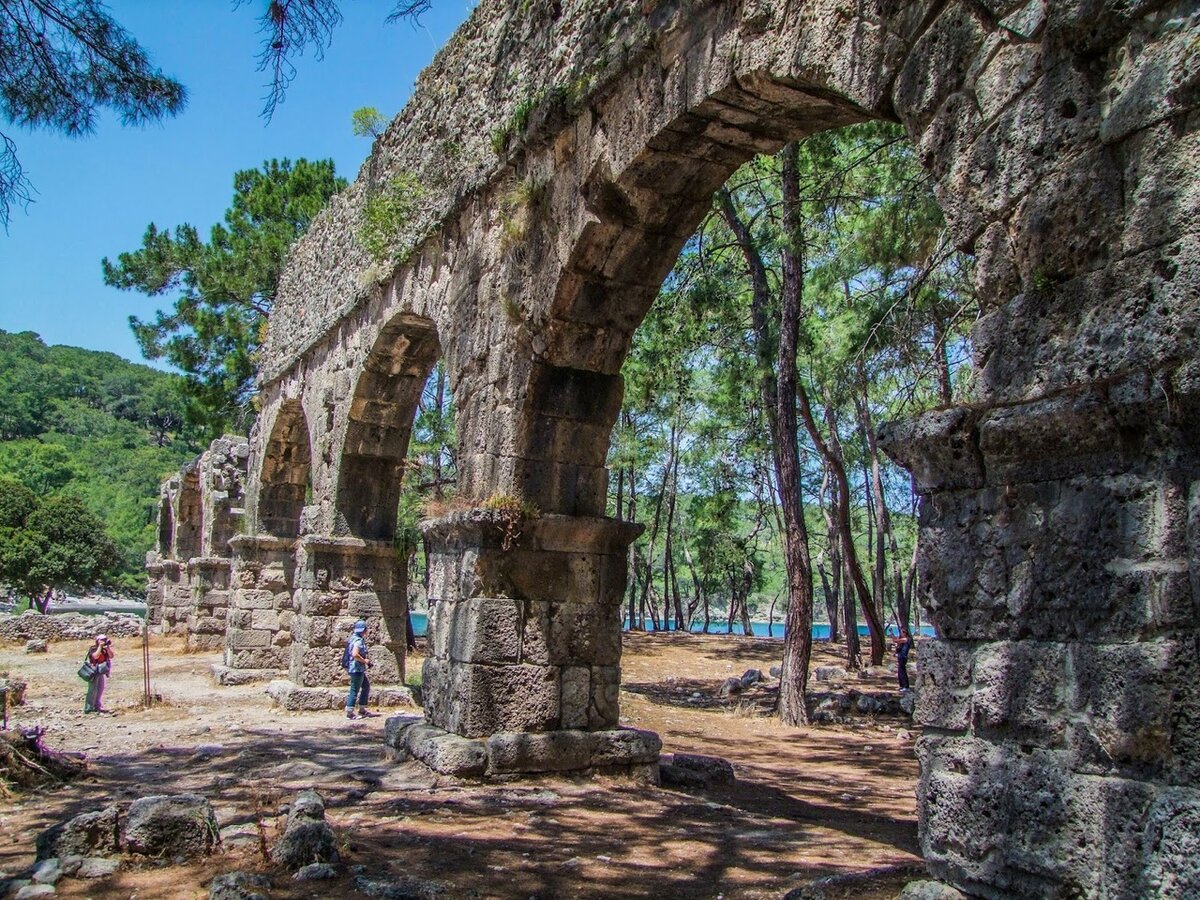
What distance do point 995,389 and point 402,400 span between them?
29.1 ft

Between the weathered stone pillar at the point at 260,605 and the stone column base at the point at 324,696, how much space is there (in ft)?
9.06

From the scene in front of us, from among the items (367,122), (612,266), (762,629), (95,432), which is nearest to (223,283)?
(367,122)

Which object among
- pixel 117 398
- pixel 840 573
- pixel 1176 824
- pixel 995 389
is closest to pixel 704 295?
pixel 995 389

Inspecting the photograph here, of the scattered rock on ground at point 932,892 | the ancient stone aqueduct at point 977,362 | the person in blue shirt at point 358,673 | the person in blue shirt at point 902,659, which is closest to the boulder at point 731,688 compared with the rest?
the person in blue shirt at point 902,659

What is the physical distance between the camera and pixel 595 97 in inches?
246

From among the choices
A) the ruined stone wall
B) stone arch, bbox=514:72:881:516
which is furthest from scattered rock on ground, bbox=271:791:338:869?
the ruined stone wall

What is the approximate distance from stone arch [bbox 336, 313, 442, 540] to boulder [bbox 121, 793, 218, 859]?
6.53m

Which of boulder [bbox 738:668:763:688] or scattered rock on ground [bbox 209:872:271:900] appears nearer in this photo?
scattered rock on ground [bbox 209:872:271:900]

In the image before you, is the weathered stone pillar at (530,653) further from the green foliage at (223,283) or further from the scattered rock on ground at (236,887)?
the green foliage at (223,283)

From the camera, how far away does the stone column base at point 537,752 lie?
20.9 ft

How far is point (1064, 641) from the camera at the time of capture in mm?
2760

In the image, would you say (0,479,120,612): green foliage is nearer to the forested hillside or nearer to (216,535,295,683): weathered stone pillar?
the forested hillside

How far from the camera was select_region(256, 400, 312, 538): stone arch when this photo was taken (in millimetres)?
14852

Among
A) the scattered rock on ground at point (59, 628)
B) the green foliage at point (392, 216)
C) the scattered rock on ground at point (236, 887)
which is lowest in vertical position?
the scattered rock on ground at point (236, 887)
